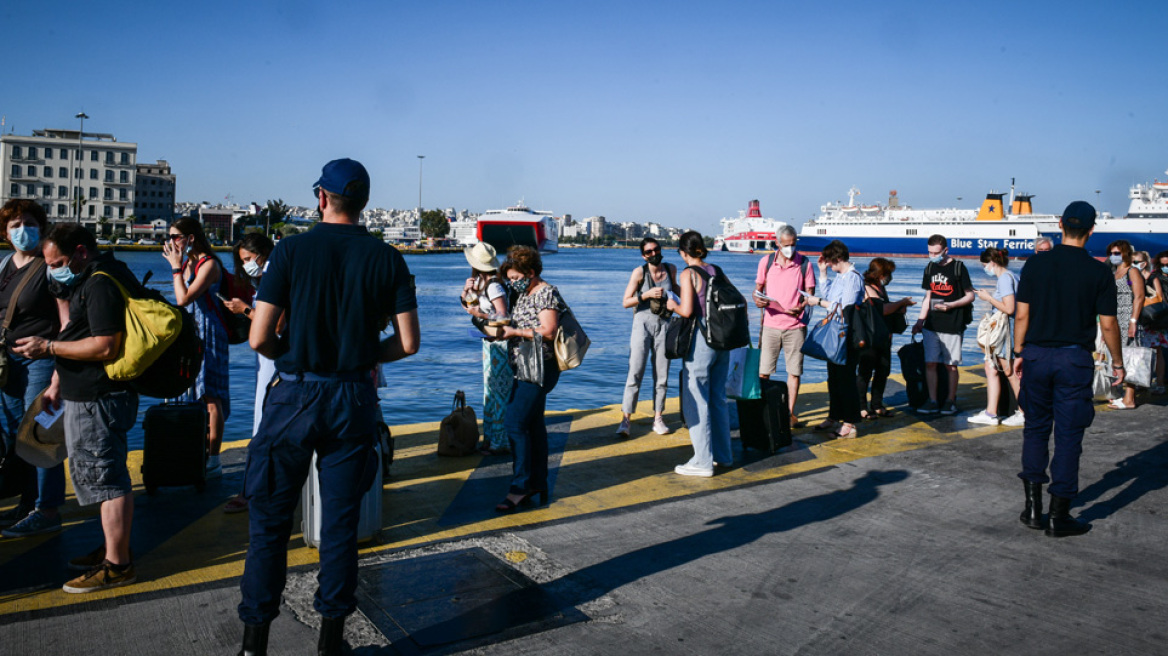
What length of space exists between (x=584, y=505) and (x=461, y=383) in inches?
344

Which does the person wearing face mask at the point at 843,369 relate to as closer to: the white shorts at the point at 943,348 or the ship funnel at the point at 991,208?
the white shorts at the point at 943,348

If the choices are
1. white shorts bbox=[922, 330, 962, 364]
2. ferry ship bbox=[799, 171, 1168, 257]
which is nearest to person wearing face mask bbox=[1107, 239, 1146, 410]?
white shorts bbox=[922, 330, 962, 364]

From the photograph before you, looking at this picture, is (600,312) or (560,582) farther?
(600,312)

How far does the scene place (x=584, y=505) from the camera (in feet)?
16.0

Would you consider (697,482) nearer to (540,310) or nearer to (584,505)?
(584,505)

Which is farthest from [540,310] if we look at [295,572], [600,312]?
[600,312]

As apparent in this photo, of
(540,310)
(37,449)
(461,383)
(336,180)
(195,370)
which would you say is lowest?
(461,383)

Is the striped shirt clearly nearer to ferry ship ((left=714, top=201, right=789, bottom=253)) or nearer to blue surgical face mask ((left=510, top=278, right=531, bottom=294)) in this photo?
blue surgical face mask ((left=510, top=278, right=531, bottom=294))

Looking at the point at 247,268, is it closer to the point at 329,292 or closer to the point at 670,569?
the point at 329,292

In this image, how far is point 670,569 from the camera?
382cm

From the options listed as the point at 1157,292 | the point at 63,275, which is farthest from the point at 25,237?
the point at 1157,292

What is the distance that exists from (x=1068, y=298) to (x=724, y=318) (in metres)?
1.95

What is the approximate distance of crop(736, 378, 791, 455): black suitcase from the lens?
625cm

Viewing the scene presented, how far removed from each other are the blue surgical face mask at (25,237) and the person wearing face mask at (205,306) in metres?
0.94
